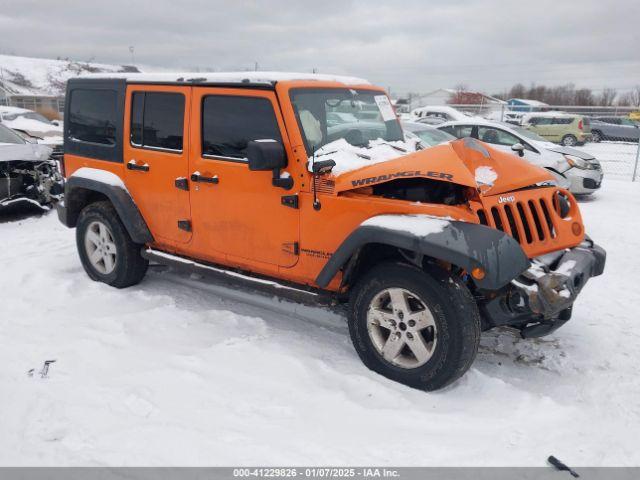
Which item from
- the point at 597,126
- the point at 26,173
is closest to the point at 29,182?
the point at 26,173

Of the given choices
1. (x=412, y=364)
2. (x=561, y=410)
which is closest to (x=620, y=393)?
(x=561, y=410)

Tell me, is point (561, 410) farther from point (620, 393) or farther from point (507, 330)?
point (507, 330)

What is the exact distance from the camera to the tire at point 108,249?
200 inches

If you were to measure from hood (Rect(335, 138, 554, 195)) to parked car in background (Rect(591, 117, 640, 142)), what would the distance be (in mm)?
22878

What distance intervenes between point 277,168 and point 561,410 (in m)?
2.40

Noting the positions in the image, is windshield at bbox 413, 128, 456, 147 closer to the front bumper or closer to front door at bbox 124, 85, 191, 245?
front door at bbox 124, 85, 191, 245

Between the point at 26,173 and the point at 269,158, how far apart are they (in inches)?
245

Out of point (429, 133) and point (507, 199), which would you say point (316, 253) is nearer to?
point (507, 199)

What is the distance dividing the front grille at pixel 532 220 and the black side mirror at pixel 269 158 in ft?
4.40

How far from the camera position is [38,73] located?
2254 inches

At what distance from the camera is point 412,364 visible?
11.3 feet

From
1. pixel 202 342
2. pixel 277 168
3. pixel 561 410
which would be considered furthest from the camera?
pixel 202 342

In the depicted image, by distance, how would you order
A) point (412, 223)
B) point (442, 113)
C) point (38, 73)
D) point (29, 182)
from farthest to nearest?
point (38, 73) < point (442, 113) < point (29, 182) < point (412, 223)

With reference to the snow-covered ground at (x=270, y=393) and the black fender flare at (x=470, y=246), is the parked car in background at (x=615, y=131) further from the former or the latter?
the black fender flare at (x=470, y=246)
